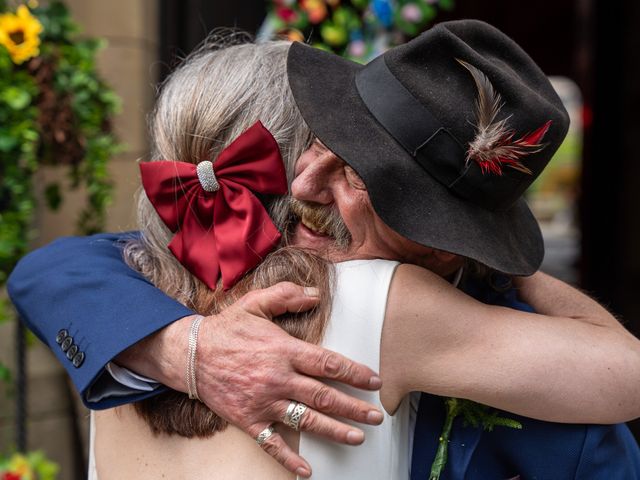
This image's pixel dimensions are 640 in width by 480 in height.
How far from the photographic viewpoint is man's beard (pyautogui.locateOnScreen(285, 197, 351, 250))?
1.43m

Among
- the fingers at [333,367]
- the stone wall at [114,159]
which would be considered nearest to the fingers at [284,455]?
the fingers at [333,367]

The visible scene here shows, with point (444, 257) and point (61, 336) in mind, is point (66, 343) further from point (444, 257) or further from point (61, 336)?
point (444, 257)

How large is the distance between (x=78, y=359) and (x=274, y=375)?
0.42m

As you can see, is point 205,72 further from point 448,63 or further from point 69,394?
point 69,394

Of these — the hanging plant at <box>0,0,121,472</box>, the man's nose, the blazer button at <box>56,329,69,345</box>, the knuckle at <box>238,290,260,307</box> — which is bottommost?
the hanging plant at <box>0,0,121,472</box>

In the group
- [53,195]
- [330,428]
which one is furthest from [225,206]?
[53,195]

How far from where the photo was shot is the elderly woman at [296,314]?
1.26 meters

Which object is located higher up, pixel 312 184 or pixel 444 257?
pixel 312 184

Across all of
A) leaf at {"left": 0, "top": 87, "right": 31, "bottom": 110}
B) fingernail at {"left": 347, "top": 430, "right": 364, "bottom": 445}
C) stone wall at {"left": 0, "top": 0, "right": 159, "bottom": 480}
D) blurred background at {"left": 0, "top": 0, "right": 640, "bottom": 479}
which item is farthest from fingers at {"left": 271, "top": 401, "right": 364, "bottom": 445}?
stone wall at {"left": 0, "top": 0, "right": 159, "bottom": 480}

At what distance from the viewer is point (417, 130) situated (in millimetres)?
1274

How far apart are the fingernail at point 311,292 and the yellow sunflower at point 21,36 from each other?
1.67 meters

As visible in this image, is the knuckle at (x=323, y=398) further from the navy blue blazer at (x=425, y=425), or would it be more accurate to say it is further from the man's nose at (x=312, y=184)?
the man's nose at (x=312, y=184)

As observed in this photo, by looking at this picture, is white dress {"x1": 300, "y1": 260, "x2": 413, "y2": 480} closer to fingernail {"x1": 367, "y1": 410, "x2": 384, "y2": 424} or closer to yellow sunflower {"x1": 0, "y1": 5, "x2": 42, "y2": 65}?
fingernail {"x1": 367, "y1": 410, "x2": 384, "y2": 424}

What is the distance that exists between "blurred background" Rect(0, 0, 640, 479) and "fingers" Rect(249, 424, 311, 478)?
1.49 m
